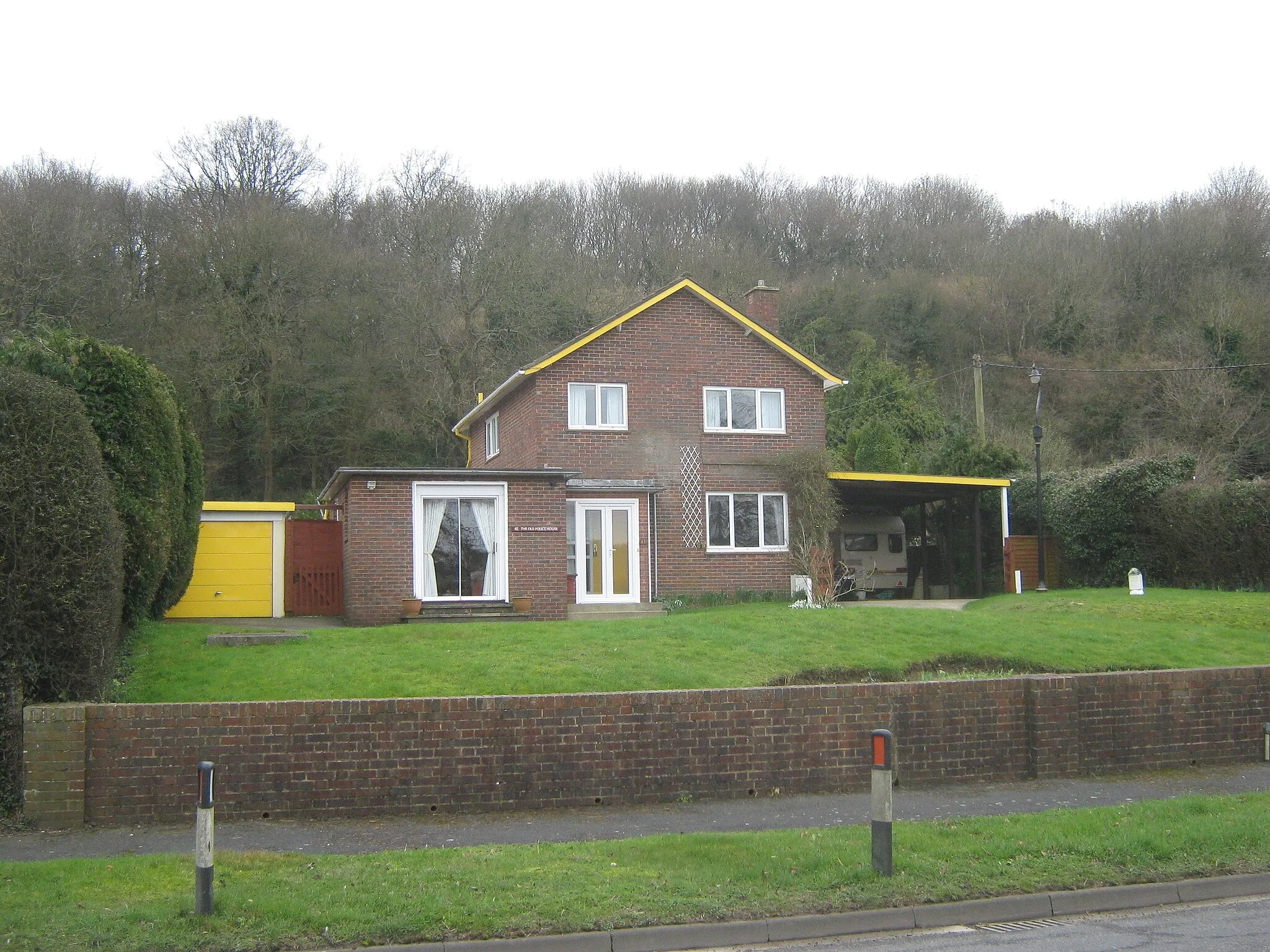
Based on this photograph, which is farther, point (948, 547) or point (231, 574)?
point (948, 547)

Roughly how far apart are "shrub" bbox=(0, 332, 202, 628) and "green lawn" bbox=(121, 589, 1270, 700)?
3.57 feet

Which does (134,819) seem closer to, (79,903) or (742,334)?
(79,903)

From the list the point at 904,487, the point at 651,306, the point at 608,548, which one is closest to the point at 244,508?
the point at 608,548

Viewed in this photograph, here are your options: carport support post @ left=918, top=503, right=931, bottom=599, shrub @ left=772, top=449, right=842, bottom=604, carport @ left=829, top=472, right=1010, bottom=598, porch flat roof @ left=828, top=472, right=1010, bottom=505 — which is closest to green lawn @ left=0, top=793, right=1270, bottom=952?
shrub @ left=772, top=449, right=842, bottom=604

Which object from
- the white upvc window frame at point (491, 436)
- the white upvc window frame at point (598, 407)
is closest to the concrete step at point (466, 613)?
the white upvc window frame at point (598, 407)

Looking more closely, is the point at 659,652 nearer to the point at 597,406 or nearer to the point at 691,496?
the point at 691,496

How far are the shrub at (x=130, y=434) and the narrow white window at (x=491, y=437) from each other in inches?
594

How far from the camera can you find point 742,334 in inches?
1118

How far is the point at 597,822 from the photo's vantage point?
35.8 ft

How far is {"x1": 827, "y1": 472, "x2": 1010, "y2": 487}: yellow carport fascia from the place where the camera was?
27844 millimetres

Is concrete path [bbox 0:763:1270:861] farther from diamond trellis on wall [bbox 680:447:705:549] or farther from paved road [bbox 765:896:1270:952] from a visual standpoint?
diamond trellis on wall [bbox 680:447:705:549]

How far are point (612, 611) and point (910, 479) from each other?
8.65 m

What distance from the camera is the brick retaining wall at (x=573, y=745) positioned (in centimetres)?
1062

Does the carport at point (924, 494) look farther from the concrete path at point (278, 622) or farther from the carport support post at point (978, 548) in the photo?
the concrete path at point (278, 622)
